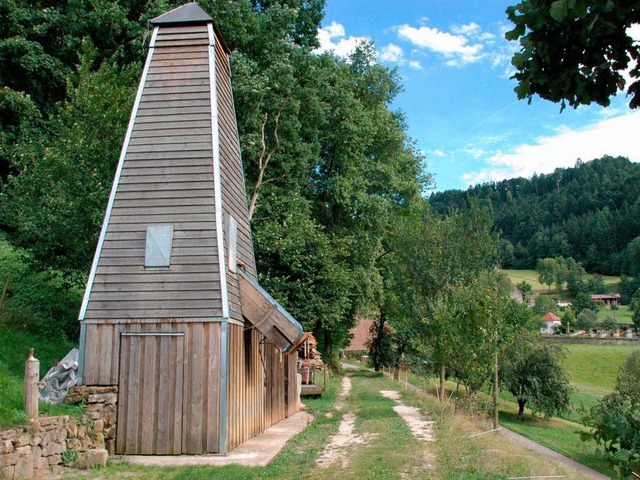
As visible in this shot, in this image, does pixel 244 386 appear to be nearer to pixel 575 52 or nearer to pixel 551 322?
pixel 575 52

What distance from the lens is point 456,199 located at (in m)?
132

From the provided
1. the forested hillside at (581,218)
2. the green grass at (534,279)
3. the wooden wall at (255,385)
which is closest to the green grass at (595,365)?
the wooden wall at (255,385)

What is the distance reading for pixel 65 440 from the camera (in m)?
9.25

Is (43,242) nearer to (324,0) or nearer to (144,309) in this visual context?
(144,309)

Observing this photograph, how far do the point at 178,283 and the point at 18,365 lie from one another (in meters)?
4.66

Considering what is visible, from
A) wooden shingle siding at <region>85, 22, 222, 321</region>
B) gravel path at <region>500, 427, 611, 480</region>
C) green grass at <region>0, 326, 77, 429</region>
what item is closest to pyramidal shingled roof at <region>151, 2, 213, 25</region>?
wooden shingle siding at <region>85, 22, 222, 321</region>

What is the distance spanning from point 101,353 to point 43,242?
7790 millimetres

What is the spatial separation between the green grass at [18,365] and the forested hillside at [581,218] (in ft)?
339

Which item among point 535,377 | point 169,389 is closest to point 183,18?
point 169,389

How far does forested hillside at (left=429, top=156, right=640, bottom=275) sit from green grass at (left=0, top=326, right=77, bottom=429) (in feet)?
339

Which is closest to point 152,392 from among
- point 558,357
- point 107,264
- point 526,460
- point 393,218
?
point 107,264

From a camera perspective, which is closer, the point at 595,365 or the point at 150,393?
the point at 150,393

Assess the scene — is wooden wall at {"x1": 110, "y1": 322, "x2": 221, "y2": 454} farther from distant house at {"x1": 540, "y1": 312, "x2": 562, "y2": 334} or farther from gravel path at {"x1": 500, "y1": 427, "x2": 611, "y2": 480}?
distant house at {"x1": 540, "y1": 312, "x2": 562, "y2": 334}

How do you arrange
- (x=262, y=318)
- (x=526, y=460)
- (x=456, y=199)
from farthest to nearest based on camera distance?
(x=456, y=199) < (x=262, y=318) < (x=526, y=460)
